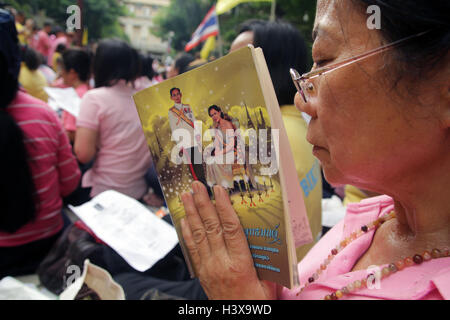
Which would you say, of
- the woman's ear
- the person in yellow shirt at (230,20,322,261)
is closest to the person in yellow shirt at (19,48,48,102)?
the person in yellow shirt at (230,20,322,261)

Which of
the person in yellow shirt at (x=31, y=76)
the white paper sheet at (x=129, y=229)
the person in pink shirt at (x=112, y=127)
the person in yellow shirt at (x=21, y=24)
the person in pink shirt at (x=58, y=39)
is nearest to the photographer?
the white paper sheet at (x=129, y=229)

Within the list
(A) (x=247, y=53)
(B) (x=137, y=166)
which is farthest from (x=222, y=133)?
(B) (x=137, y=166)

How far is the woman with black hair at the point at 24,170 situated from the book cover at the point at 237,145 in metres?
1.25

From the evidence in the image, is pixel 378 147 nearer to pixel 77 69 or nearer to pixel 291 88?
pixel 291 88

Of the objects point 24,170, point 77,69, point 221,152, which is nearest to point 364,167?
point 221,152

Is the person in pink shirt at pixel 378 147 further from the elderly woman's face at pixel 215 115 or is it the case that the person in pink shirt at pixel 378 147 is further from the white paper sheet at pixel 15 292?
the white paper sheet at pixel 15 292

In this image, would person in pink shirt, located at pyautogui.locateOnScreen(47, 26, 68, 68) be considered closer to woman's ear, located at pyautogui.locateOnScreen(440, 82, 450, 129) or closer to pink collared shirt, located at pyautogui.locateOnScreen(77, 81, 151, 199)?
pink collared shirt, located at pyautogui.locateOnScreen(77, 81, 151, 199)

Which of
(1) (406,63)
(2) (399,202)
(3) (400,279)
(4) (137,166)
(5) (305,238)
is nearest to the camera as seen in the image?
(1) (406,63)

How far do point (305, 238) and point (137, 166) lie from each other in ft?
7.25

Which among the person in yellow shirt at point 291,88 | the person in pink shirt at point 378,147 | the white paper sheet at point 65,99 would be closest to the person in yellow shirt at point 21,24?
the white paper sheet at point 65,99

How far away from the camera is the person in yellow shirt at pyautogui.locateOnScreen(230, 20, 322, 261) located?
4.75 ft

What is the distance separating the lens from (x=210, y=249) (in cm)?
84

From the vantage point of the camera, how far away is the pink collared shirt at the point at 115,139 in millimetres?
2541
